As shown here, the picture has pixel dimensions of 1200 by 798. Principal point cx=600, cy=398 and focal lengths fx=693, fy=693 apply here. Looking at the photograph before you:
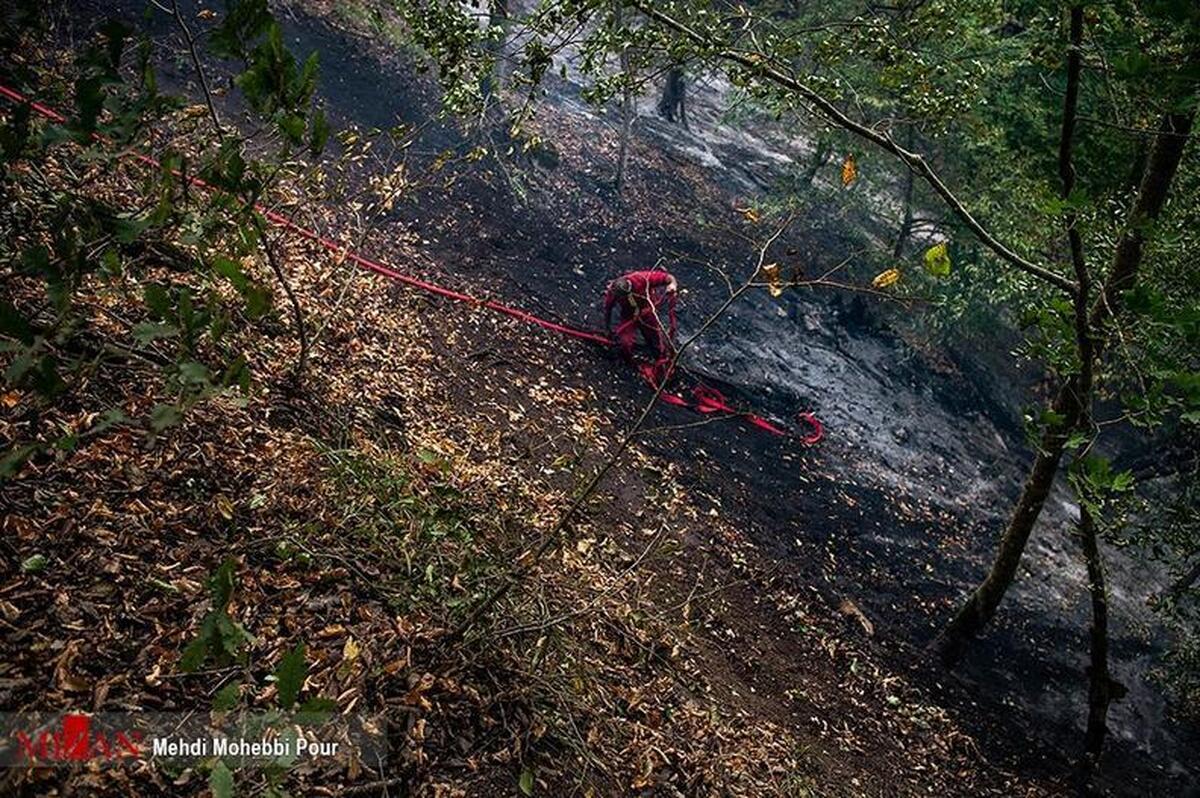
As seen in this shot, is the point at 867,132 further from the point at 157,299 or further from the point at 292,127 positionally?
the point at 157,299

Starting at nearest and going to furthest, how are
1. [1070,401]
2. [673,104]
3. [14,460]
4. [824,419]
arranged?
[14,460]
[1070,401]
[824,419]
[673,104]

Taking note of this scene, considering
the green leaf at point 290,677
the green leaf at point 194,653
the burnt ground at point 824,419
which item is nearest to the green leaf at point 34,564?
the green leaf at point 194,653

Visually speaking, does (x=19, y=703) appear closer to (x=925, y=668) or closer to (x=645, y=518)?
(x=645, y=518)

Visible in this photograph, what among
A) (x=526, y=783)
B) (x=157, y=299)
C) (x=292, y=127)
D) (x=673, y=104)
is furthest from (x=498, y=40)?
(x=673, y=104)

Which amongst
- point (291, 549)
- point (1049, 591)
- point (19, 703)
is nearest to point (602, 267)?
point (1049, 591)

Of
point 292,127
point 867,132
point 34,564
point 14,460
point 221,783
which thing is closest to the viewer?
point 14,460

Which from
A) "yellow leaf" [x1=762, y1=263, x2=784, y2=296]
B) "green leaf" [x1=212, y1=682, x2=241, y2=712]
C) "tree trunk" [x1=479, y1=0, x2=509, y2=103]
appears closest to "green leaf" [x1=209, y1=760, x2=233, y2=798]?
"green leaf" [x1=212, y1=682, x2=241, y2=712]
